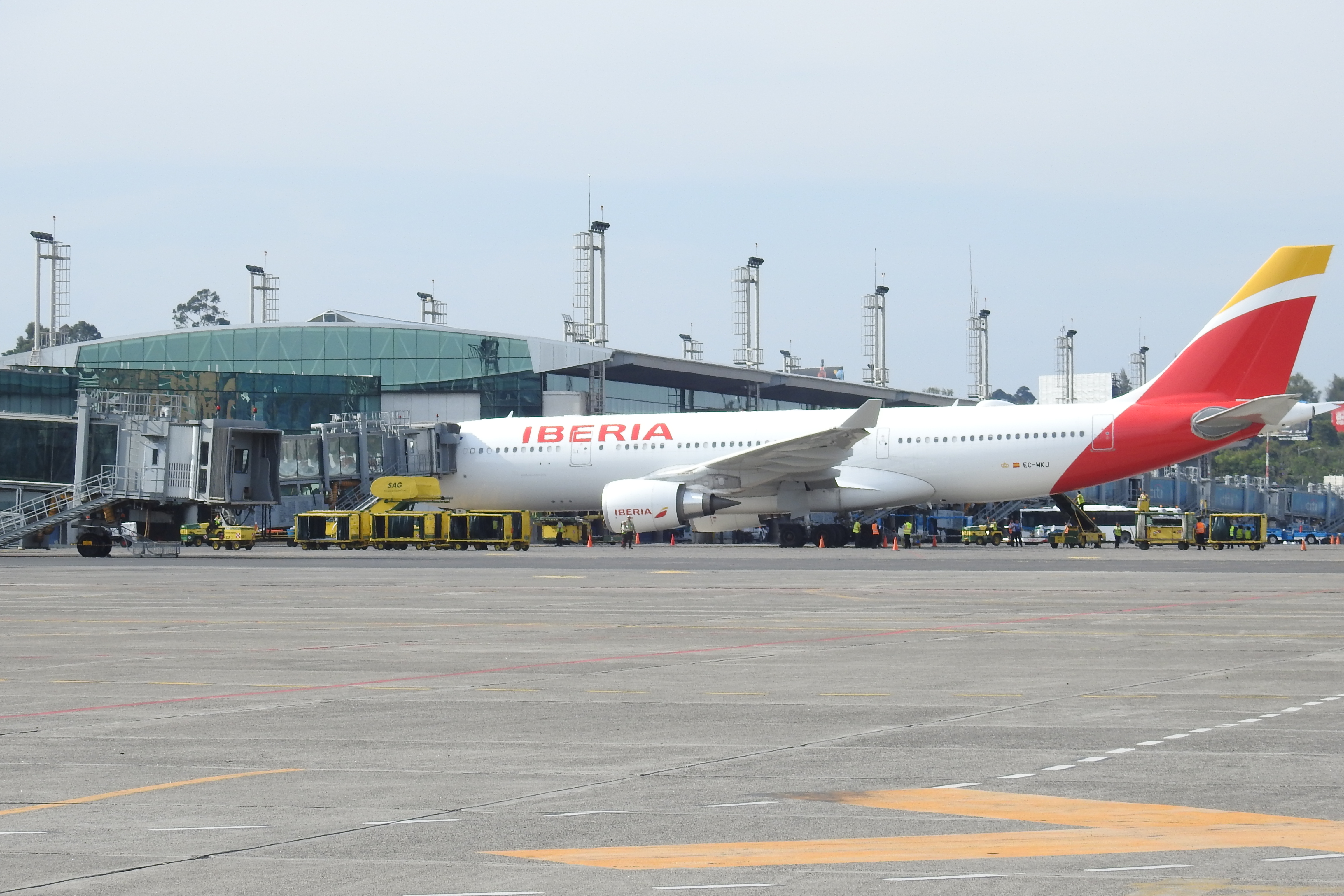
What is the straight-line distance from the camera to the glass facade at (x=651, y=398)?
78.8m

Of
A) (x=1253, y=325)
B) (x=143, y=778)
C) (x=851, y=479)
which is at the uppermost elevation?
(x=1253, y=325)

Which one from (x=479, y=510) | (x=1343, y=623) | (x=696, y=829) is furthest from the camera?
(x=479, y=510)

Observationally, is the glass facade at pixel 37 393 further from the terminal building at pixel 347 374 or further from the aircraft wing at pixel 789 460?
the aircraft wing at pixel 789 460

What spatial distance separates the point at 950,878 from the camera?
Result: 5.68 m

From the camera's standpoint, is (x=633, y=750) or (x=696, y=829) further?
(x=633, y=750)

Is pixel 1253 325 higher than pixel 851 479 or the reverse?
higher

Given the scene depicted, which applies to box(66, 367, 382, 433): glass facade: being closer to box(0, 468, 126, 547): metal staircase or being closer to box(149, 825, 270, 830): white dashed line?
box(0, 468, 126, 547): metal staircase

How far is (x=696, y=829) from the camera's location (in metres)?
6.54

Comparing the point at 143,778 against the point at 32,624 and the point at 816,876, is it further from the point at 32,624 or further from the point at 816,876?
the point at 32,624

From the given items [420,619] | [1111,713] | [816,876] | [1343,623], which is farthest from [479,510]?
[816,876]

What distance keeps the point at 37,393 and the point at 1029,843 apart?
69759 mm

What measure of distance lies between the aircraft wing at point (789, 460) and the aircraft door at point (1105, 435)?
635 cm

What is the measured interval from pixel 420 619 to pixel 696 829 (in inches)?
505

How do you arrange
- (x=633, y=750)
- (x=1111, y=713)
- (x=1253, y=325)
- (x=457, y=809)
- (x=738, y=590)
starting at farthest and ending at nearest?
(x=1253, y=325)
(x=738, y=590)
(x=1111, y=713)
(x=633, y=750)
(x=457, y=809)
